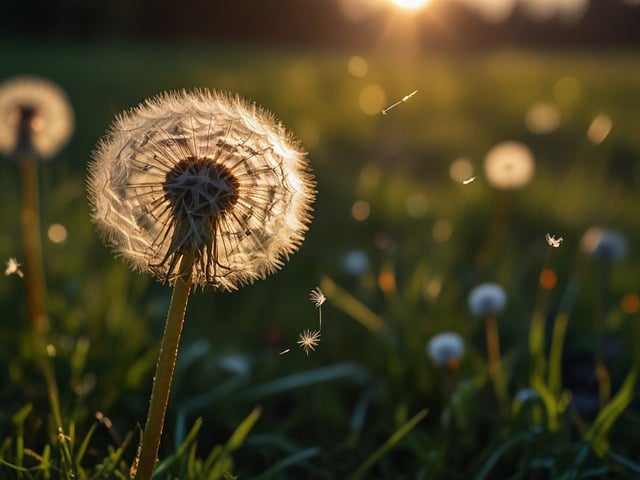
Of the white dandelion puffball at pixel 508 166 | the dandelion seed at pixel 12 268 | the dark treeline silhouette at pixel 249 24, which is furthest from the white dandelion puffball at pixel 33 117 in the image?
the dark treeline silhouette at pixel 249 24

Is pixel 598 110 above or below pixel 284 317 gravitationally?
above

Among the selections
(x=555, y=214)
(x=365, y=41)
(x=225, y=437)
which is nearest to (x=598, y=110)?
(x=555, y=214)

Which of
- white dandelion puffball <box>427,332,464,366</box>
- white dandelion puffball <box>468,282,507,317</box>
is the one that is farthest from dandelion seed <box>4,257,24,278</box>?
white dandelion puffball <box>468,282,507,317</box>

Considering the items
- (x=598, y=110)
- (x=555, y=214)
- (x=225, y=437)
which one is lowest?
(x=225, y=437)

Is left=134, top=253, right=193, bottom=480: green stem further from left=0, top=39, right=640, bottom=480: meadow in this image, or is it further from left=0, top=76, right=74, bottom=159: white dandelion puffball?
left=0, top=76, right=74, bottom=159: white dandelion puffball

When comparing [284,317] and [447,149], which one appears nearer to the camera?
[284,317]

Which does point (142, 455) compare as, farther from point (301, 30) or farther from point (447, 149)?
point (301, 30)

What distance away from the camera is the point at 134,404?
2.38m

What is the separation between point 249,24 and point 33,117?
84.0ft

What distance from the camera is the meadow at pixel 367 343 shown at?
2.05 m

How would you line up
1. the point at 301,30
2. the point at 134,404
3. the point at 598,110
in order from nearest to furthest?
the point at 134,404 → the point at 598,110 → the point at 301,30

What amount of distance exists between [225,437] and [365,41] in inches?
763

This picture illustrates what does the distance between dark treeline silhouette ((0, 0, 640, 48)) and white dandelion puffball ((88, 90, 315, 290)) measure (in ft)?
66.9

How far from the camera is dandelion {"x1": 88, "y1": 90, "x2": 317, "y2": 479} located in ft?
4.45
